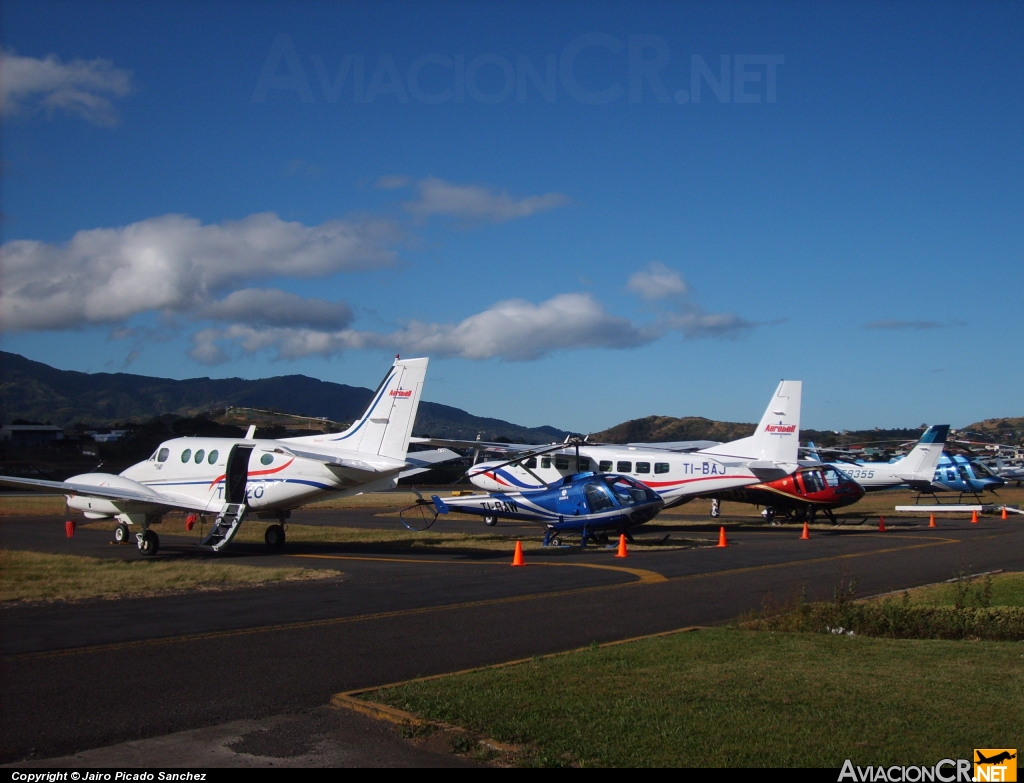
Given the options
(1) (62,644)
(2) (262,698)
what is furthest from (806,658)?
(1) (62,644)

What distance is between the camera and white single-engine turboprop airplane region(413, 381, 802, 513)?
105 feet

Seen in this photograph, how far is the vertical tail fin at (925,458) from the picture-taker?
4172cm

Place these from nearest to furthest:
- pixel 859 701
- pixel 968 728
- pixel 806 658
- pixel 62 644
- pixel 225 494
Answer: pixel 968 728 < pixel 859 701 < pixel 806 658 < pixel 62 644 < pixel 225 494

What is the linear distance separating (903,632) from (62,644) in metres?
10.5

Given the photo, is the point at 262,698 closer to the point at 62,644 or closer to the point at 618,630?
the point at 62,644

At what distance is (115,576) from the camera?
18.3 meters

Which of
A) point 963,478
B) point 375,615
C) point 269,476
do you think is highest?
point 963,478

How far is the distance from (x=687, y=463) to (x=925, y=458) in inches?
608

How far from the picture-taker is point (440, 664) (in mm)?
10102

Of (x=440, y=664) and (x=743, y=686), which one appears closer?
(x=743, y=686)

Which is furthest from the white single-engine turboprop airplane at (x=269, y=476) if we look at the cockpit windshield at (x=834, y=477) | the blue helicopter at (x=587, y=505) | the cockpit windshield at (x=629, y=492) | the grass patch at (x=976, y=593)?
the cockpit windshield at (x=834, y=477)

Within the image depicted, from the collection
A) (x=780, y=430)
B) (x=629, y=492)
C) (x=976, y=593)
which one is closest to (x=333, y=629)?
(x=976, y=593)

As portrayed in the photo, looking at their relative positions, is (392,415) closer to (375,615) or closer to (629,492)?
(629,492)

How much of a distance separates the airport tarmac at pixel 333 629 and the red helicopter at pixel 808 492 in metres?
9.49
